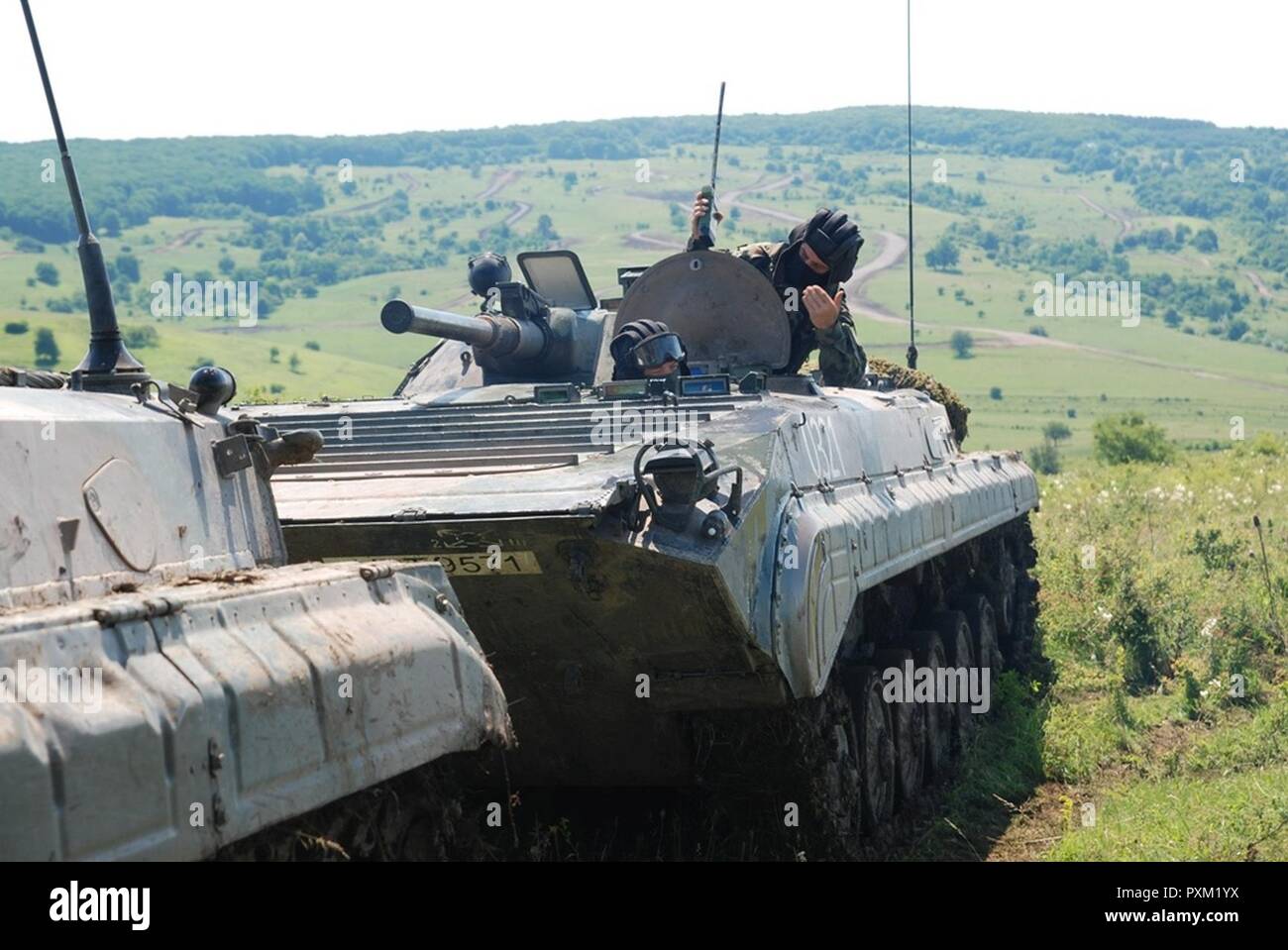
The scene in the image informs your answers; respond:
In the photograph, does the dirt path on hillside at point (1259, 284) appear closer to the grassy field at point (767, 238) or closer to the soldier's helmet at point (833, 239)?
the grassy field at point (767, 238)

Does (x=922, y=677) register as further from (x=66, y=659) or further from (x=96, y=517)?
(x=66, y=659)

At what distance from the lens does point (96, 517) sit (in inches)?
220

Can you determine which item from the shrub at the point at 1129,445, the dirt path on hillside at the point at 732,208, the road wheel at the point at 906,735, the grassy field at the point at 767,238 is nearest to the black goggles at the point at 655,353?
the road wheel at the point at 906,735

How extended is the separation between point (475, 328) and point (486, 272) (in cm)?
174

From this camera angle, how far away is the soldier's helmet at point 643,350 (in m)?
10.5

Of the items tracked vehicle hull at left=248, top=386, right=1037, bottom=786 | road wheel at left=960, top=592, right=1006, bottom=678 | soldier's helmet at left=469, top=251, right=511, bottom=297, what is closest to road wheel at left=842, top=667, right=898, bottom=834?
tracked vehicle hull at left=248, top=386, right=1037, bottom=786

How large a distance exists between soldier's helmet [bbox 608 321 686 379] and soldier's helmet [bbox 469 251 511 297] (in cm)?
176

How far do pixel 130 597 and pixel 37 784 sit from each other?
85 centimetres

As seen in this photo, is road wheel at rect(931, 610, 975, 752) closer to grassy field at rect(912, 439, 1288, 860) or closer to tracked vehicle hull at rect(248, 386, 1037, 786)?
grassy field at rect(912, 439, 1288, 860)

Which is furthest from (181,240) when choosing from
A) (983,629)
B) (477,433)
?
(477,433)

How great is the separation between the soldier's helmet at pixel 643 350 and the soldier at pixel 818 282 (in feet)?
3.79

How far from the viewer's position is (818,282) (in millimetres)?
11945
